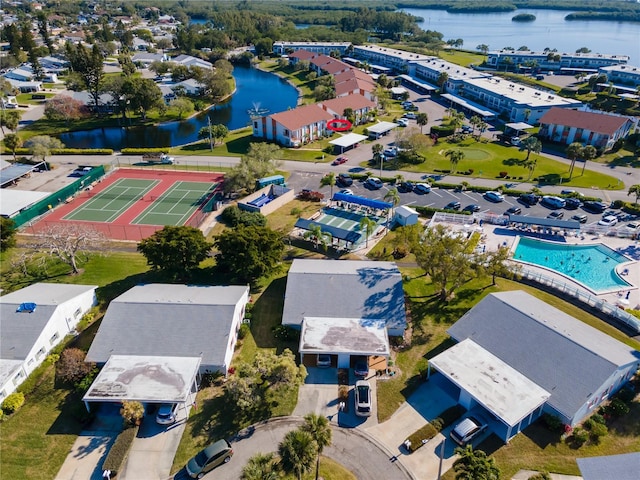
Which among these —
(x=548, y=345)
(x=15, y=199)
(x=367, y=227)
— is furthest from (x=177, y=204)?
(x=548, y=345)

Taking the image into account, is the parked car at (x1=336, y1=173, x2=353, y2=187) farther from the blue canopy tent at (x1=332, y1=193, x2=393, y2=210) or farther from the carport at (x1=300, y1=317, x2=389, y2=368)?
the carport at (x1=300, y1=317, x2=389, y2=368)

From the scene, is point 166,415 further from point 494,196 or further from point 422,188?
point 494,196

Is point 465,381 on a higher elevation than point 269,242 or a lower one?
lower

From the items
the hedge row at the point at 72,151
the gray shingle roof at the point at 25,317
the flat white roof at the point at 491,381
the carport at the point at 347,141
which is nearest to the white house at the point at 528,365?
the flat white roof at the point at 491,381

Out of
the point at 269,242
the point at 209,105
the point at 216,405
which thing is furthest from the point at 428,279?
the point at 209,105

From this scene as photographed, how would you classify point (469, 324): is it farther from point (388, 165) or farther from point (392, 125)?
point (392, 125)

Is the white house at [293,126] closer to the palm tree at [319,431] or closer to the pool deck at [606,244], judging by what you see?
the pool deck at [606,244]
